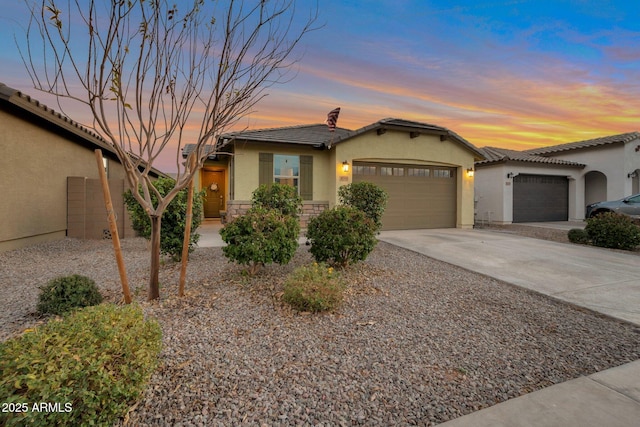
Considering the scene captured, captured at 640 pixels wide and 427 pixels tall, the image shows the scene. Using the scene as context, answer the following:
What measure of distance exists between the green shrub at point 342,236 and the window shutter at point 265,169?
18.0 ft

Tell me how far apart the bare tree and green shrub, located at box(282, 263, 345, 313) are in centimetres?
157

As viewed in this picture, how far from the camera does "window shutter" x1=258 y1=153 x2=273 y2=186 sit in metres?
10.3

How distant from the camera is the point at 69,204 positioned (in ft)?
27.7

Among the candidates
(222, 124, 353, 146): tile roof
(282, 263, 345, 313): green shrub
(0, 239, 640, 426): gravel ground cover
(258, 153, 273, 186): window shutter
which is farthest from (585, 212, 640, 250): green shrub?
(258, 153, 273, 186): window shutter

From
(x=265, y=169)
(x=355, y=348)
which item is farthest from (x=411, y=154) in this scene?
(x=355, y=348)

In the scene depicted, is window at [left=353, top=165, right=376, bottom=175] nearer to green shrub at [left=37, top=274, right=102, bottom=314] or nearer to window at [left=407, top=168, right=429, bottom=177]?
window at [left=407, top=168, right=429, bottom=177]

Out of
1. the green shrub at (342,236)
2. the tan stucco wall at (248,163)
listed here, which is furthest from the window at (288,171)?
the green shrub at (342,236)

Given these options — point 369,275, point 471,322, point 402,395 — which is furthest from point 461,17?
point 402,395

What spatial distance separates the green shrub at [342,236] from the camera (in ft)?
16.2

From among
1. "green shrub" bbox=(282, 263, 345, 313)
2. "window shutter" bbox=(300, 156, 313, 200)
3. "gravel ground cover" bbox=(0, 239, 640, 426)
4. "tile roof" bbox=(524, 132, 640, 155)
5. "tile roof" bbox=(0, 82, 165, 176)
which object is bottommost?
"gravel ground cover" bbox=(0, 239, 640, 426)

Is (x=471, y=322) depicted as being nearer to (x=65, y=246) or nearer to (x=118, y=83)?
(x=118, y=83)

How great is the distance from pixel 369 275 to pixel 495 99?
9319 mm

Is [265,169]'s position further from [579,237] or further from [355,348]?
[579,237]

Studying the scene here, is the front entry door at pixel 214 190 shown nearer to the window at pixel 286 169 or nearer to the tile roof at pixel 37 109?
the window at pixel 286 169
